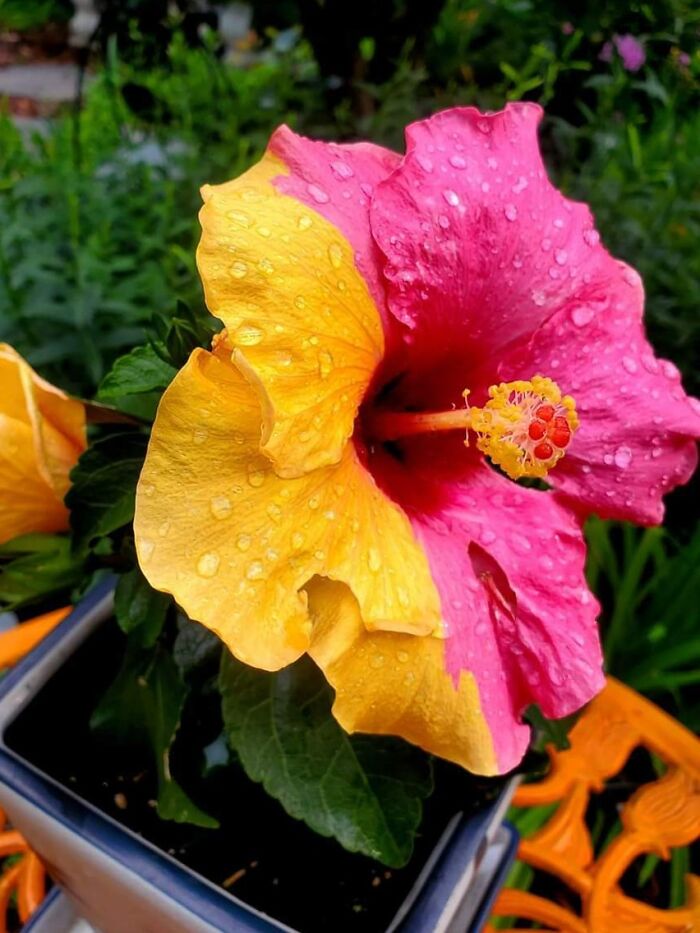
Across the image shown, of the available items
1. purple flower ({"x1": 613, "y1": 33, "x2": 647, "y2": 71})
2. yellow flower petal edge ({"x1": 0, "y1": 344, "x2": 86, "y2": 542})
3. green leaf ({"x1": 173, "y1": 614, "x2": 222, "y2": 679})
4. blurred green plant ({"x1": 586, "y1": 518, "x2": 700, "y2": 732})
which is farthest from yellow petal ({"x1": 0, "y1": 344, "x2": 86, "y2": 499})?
purple flower ({"x1": 613, "y1": 33, "x2": 647, "y2": 71})

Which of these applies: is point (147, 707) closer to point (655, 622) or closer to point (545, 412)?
point (545, 412)

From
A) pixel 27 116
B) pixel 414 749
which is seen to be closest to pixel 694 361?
pixel 414 749

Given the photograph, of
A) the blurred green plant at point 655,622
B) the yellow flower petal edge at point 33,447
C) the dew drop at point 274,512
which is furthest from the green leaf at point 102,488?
the blurred green plant at point 655,622

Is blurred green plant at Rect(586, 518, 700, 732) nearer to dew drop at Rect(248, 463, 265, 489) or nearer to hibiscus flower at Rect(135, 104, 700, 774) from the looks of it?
hibiscus flower at Rect(135, 104, 700, 774)

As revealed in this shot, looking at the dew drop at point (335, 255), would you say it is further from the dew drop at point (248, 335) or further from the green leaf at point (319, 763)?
the green leaf at point (319, 763)

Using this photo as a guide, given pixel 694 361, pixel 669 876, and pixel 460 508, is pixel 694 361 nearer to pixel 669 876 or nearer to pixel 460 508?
pixel 669 876
